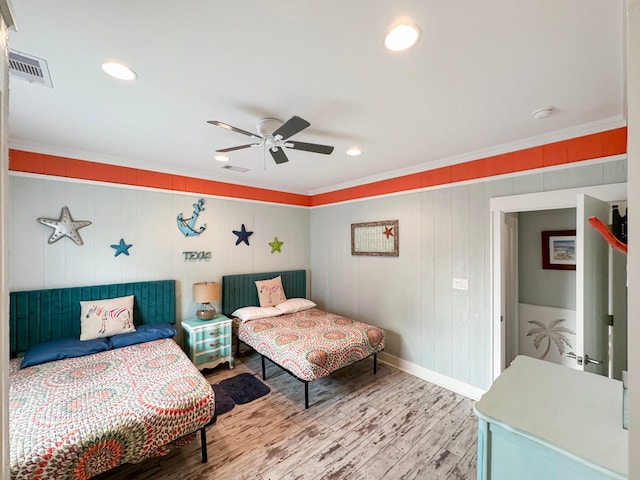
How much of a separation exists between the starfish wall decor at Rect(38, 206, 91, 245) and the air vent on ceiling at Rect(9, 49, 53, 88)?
64.8 inches

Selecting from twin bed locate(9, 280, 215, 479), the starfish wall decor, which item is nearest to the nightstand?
twin bed locate(9, 280, 215, 479)

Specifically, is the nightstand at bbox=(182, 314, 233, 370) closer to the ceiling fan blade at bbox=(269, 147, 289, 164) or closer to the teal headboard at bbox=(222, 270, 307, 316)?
the teal headboard at bbox=(222, 270, 307, 316)

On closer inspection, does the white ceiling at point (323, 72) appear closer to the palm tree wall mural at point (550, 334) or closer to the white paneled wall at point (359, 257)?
the white paneled wall at point (359, 257)

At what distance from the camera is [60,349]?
245 cm

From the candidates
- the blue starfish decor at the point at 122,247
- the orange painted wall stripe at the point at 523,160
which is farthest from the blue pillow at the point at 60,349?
the orange painted wall stripe at the point at 523,160

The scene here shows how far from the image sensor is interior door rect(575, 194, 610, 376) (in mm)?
1724

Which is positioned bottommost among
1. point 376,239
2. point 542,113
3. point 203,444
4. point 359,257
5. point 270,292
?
point 203,444

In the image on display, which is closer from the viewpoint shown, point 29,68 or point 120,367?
point 29,68

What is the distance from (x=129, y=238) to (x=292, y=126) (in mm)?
2645

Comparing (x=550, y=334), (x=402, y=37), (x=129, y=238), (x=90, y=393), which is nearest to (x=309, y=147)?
(x=402, y=37)

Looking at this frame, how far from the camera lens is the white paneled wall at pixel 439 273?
278 cm

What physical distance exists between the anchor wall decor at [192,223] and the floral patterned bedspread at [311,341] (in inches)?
55.9

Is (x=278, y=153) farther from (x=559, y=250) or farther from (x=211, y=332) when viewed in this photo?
(x=559, y=250)

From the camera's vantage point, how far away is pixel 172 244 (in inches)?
137
